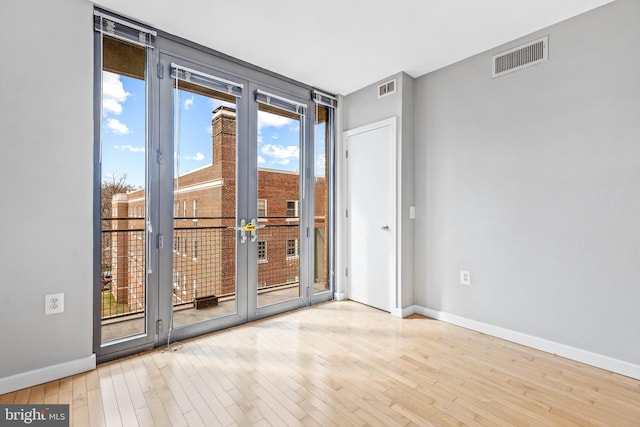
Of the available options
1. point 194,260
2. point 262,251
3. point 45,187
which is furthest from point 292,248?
point 45,187

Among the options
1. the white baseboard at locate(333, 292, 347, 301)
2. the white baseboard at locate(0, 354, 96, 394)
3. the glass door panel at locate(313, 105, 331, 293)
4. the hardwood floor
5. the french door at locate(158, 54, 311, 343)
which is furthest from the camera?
the white baseboard at locate(333, 292, 347, 301)

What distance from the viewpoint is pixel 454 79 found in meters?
3.10

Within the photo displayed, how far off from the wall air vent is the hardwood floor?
8.60 ft

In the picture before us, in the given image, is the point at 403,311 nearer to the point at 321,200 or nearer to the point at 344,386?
the point at 344,386

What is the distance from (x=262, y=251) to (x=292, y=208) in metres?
0.62

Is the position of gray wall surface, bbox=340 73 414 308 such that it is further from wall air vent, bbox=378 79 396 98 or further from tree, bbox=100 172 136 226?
tree, bbox=100 172 136 226

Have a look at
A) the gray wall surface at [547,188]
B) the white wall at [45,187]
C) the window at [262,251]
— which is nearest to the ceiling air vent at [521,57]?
the gray wall surface at [547,188]

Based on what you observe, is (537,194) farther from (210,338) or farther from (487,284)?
(210,338)

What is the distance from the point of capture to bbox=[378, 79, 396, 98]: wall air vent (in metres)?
3.38

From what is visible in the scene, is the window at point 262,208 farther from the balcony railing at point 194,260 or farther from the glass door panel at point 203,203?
the glass door panel at point 203,203

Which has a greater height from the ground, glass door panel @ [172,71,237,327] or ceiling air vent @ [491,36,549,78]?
ceiling air vent @ [491,36,549,78]

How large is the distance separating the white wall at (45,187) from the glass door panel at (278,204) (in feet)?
4.91

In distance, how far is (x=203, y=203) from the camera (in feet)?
9.44

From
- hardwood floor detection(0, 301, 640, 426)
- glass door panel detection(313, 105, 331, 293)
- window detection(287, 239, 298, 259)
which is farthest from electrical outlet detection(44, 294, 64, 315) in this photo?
glass door panel detection(313, 105, 331, 293)
